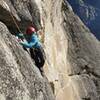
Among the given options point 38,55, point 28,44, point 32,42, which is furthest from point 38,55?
point 28,44

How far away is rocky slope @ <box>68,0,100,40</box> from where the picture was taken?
459 ft

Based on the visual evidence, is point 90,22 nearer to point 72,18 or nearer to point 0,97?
point 72,18

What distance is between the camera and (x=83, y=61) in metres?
25.9

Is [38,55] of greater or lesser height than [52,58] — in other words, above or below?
below

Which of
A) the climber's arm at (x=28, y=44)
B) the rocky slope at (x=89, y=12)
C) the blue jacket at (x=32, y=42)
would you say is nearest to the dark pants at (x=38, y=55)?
the blue jacket at (x=32, y=42)

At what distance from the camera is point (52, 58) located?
21281mm

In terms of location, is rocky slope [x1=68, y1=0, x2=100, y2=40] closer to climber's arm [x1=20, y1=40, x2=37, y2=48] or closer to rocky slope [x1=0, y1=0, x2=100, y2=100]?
rocky slope [x1=0, y1=0, x2=100, y2=100]

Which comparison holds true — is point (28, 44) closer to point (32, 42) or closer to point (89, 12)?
point (32, 42)

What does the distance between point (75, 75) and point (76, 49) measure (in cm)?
214

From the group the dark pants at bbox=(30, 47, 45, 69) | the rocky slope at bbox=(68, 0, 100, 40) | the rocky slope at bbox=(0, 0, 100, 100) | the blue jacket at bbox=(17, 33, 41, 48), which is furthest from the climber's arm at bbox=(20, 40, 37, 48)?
the rocky slope at bbox=(68, 0, 100, 40)

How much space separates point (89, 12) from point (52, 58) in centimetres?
12536

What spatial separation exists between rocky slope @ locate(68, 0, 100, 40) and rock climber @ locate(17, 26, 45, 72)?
403ft

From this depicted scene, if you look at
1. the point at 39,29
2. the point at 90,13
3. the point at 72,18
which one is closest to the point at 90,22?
the point at 90,13

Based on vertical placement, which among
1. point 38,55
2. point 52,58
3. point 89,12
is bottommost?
point 38,55
